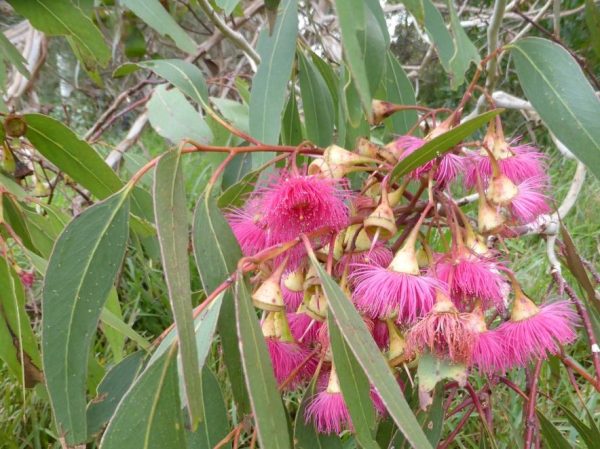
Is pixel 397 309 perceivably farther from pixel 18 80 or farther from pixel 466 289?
pixel 18 80

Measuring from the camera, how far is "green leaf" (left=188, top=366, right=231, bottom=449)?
0.66m

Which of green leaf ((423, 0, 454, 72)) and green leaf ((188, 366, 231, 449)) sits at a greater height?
green leaf ((423, 0, 454, 72))

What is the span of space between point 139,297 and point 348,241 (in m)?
1.24

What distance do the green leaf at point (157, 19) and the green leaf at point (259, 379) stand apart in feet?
1.40

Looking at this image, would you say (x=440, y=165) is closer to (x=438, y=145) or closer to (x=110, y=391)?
(x=438, y=145)

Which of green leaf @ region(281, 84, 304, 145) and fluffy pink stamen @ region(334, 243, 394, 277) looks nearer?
fluffy pink stamen @ region(334, 243, 394, 277)

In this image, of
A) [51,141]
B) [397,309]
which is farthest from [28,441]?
[397,309]

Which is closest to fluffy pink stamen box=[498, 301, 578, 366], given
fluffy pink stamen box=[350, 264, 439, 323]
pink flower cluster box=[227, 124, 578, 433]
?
pink flower cluster box=[227, 124, 578, 433]

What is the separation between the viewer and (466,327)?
0.57 metres

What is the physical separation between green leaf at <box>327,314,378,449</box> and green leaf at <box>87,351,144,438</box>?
28 centimetres

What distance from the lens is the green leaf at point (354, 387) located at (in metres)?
0.55

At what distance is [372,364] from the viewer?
1.56 feet

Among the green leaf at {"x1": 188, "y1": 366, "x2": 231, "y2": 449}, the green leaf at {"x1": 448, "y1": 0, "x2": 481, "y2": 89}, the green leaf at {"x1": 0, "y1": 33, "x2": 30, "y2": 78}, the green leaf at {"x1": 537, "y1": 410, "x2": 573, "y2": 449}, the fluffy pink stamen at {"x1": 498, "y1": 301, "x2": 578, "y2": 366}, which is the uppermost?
the green leaf at {"x1": 0, "y1": 33, "x2": 30, "y2": 78}

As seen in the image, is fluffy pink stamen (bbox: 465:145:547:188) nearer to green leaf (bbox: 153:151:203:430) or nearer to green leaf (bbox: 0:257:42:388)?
green leaf (bbox: 153:151:203:430)
